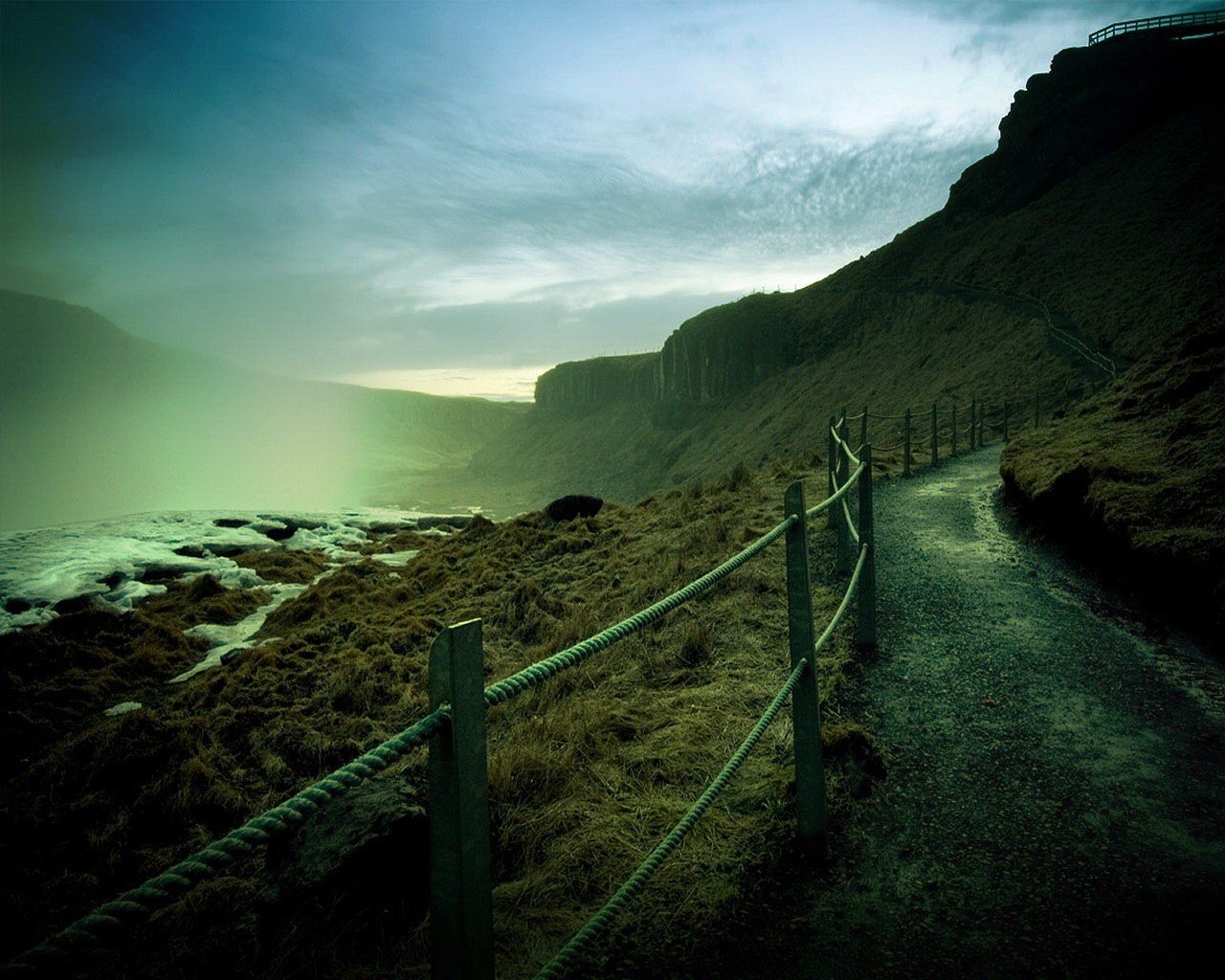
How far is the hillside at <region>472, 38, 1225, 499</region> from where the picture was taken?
30.4m

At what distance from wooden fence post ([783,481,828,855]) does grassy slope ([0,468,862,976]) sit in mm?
235

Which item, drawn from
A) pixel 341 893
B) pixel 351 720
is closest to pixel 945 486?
pixel 351 720

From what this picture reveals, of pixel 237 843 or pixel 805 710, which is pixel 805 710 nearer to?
pixel 805 710

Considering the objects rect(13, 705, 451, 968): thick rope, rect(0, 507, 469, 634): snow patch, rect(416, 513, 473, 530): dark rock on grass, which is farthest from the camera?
rect(416, 513, 473, 530): dark rock on grass

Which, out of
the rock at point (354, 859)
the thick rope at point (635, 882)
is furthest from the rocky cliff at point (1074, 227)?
the rock at point (354, 859)

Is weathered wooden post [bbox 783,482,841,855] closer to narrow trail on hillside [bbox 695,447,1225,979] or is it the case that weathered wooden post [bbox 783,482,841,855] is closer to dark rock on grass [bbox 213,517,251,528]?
narrow trail on hillside [bbox 695,447,1225,979]

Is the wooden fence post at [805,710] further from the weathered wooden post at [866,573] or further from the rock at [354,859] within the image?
the weathered wooden post at [866,573]

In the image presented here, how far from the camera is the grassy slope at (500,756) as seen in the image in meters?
2.50

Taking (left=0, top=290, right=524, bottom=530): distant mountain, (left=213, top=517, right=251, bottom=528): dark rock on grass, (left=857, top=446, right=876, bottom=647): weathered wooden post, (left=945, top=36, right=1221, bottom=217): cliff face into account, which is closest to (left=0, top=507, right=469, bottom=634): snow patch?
(left=213, top=517, right=251, bottom=528): dark rock on grass

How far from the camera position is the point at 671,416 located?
76562 millimetres

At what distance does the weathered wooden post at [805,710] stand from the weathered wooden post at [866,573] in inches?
82.8

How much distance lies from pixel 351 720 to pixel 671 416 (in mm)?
71827

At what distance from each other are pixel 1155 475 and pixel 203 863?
286 inches

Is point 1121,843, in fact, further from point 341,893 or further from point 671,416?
point 671,416
